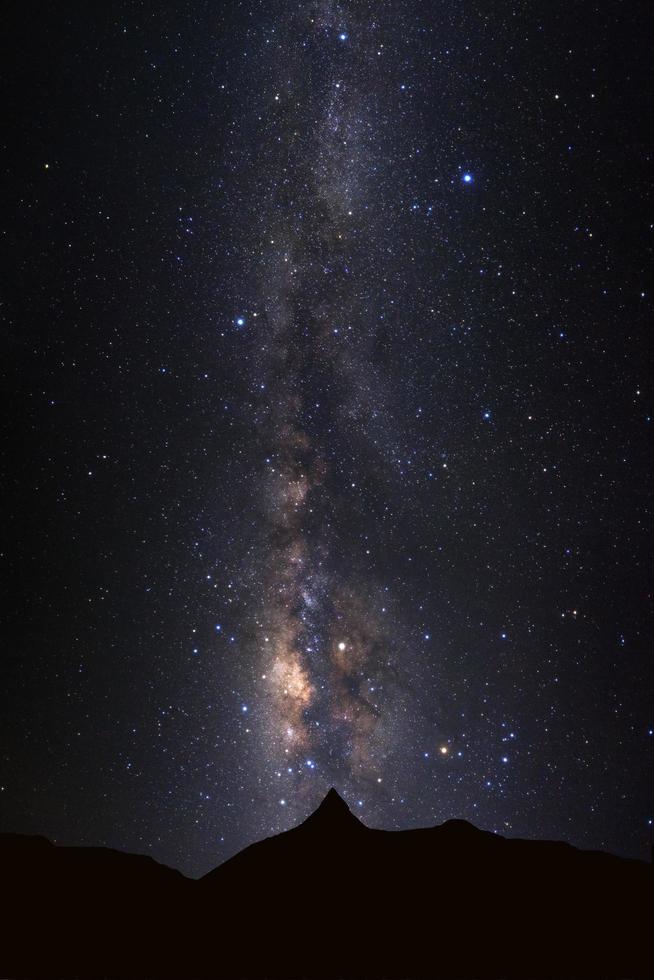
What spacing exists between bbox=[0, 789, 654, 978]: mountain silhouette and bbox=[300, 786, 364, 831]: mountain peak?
248 mm

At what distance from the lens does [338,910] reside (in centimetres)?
2561

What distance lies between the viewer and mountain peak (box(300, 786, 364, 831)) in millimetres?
33094

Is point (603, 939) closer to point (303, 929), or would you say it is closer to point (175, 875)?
point (303, 929)

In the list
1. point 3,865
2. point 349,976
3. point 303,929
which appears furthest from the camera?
point 3,865

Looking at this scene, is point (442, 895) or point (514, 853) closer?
point (442, 895)

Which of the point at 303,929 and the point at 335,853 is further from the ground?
the point at 335,853

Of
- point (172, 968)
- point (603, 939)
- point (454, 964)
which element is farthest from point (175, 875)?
point (603, 939)

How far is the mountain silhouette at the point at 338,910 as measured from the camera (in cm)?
2077

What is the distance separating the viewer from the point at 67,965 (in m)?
20.9

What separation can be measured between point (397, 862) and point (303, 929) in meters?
7.13

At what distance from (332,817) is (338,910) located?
26.2ft

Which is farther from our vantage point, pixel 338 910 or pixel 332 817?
pixel 332 817

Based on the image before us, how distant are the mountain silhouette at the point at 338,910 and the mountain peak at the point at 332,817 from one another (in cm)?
25

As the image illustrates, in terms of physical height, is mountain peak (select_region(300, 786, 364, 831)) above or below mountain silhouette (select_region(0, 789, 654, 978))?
above
